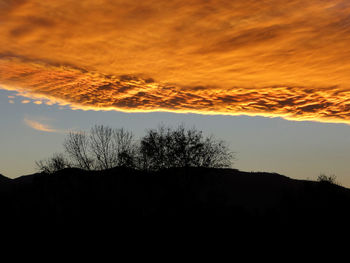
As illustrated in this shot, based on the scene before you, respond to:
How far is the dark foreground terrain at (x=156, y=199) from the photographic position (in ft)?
137

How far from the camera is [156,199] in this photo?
56188mm

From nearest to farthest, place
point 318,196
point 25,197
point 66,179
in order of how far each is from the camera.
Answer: point 318,196
point 25,197
point 66,179

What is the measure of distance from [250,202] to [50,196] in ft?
117

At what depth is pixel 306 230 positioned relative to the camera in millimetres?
34719

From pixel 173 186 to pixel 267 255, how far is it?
3126 cm

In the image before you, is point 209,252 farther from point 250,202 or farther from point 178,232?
point 250,202

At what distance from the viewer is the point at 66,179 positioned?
6694cm

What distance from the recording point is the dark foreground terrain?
137 ft

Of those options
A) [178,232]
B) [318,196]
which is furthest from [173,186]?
[178,232]

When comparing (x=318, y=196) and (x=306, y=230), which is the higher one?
(x=318, y=196)

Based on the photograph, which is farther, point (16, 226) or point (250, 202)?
point (250, 202)

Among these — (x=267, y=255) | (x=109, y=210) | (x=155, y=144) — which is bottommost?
(x=267, y=255)

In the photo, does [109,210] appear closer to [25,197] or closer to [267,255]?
[267,255]

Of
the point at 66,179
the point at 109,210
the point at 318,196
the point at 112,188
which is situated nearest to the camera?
the point at 109,210
